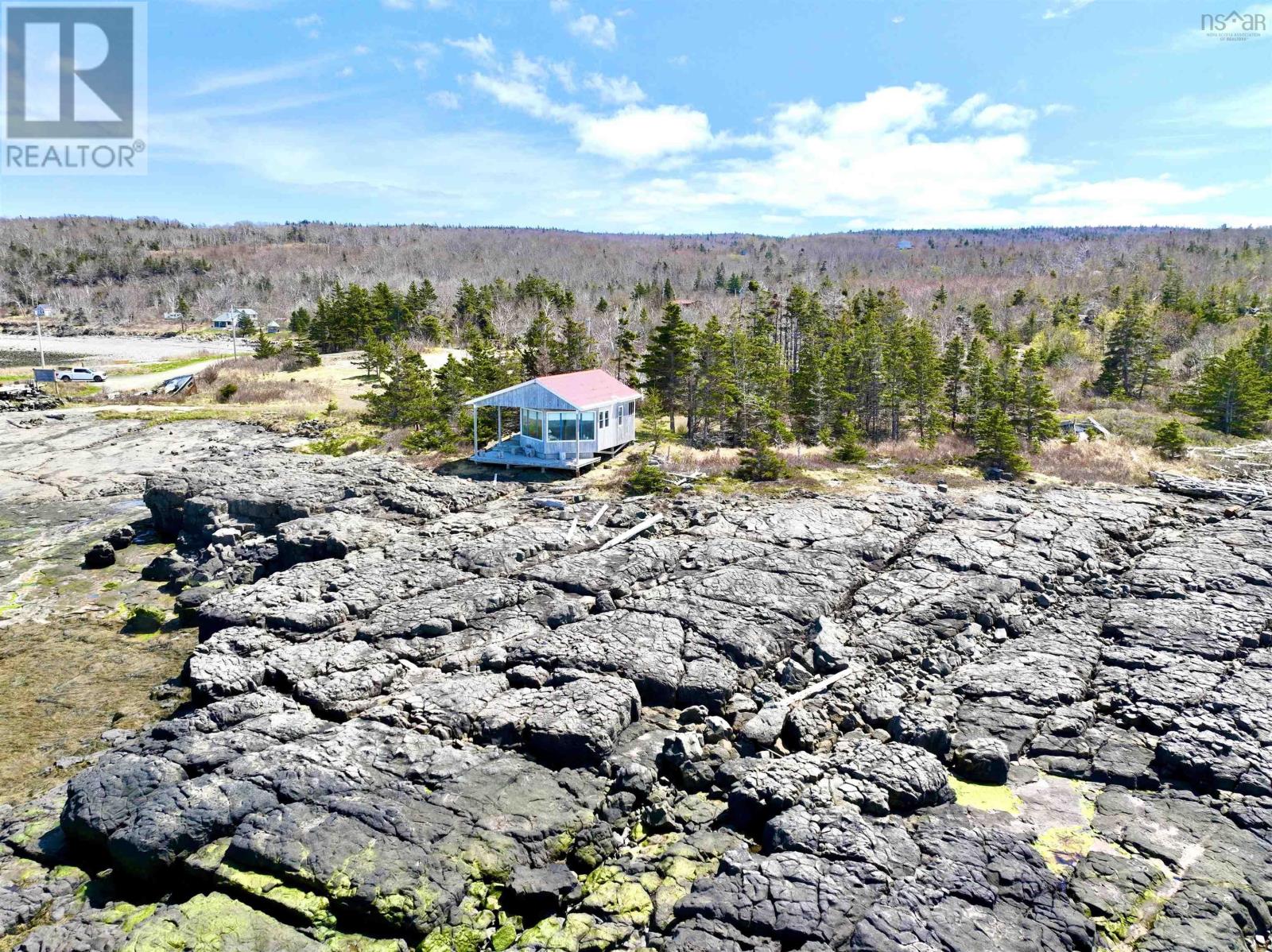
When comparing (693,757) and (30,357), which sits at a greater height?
(30,357)

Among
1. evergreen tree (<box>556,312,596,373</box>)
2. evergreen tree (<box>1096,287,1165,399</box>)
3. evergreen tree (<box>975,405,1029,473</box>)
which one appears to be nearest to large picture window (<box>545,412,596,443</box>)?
evergreen tree (<box>556,312,596,373</box>)

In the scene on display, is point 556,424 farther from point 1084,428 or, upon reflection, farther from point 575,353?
point 1084,428

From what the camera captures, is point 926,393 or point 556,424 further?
point 926,393

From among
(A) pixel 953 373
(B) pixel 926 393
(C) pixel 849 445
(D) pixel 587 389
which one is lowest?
(C) pixel 849 445

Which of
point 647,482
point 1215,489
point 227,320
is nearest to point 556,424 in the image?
point 647,482

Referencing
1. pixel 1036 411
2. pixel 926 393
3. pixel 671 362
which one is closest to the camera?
pixel 1036 411

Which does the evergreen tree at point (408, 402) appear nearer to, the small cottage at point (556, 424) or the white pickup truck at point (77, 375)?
the small cottage at point (556, 424)
